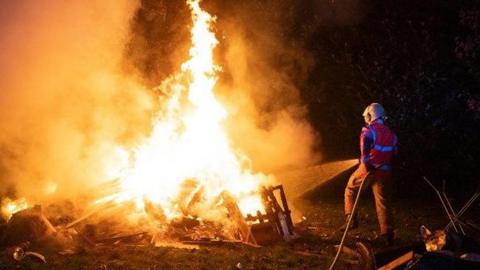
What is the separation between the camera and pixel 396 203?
10.9 metres

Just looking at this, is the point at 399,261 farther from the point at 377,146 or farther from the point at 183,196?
the point at 183,196

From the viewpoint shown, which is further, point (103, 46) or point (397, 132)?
point (103, 46)

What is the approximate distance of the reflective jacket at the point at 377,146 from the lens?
697cm

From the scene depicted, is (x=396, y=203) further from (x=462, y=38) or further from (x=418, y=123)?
(x=462, y=38)

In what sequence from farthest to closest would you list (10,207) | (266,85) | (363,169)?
(266,85)
(10,207)
(363,169)

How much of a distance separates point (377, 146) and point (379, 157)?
0.20 metres

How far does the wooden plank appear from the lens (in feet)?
15.4

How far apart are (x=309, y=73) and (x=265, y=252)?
8.97 m

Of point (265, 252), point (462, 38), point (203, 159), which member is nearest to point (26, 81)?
point (203, 159)

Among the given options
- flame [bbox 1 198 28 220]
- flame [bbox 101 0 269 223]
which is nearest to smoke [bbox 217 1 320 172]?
flame [bbox 101 0 269 223]

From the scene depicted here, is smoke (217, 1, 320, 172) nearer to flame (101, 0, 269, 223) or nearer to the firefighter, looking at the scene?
flame (101, 0, 269, 223)

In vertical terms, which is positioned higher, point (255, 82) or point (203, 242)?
point (255, 82)

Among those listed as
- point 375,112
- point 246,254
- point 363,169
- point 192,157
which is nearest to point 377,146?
point 363,169

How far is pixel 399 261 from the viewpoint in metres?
4.83
